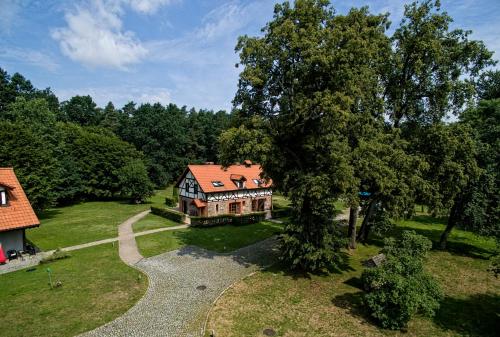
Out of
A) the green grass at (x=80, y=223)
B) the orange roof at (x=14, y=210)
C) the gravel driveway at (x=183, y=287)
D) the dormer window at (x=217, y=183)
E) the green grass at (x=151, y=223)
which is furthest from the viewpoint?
the dormer window at (x=217, y=183)

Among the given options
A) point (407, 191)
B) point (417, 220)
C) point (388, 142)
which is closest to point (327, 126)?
point (388, 142)

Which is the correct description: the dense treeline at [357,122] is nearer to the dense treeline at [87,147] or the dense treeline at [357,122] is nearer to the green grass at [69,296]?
the dense treeline at [87,147]

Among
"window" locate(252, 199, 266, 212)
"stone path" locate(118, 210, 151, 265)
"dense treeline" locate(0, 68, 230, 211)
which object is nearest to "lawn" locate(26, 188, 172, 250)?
"stone path" locate(118, 210, 151, 265)

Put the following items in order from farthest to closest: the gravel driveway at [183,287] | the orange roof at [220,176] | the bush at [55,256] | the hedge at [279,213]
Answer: the hedge at [279,213] → the orange roof at [220,176] → the bush at [55,256] → the gravel driveway at [183,287]

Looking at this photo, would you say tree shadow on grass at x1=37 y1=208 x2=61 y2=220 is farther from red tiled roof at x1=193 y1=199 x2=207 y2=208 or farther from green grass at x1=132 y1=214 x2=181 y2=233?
red tiled roof at x1=193 y1=199 x2=207 y2=208

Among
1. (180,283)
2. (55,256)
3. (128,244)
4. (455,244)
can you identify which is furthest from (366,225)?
(55,256)

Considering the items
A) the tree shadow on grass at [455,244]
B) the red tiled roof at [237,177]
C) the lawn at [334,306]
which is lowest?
the lawn at [334,306]

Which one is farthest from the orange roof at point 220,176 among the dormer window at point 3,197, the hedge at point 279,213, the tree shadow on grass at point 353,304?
the tree shadow on grass at point 353,304
